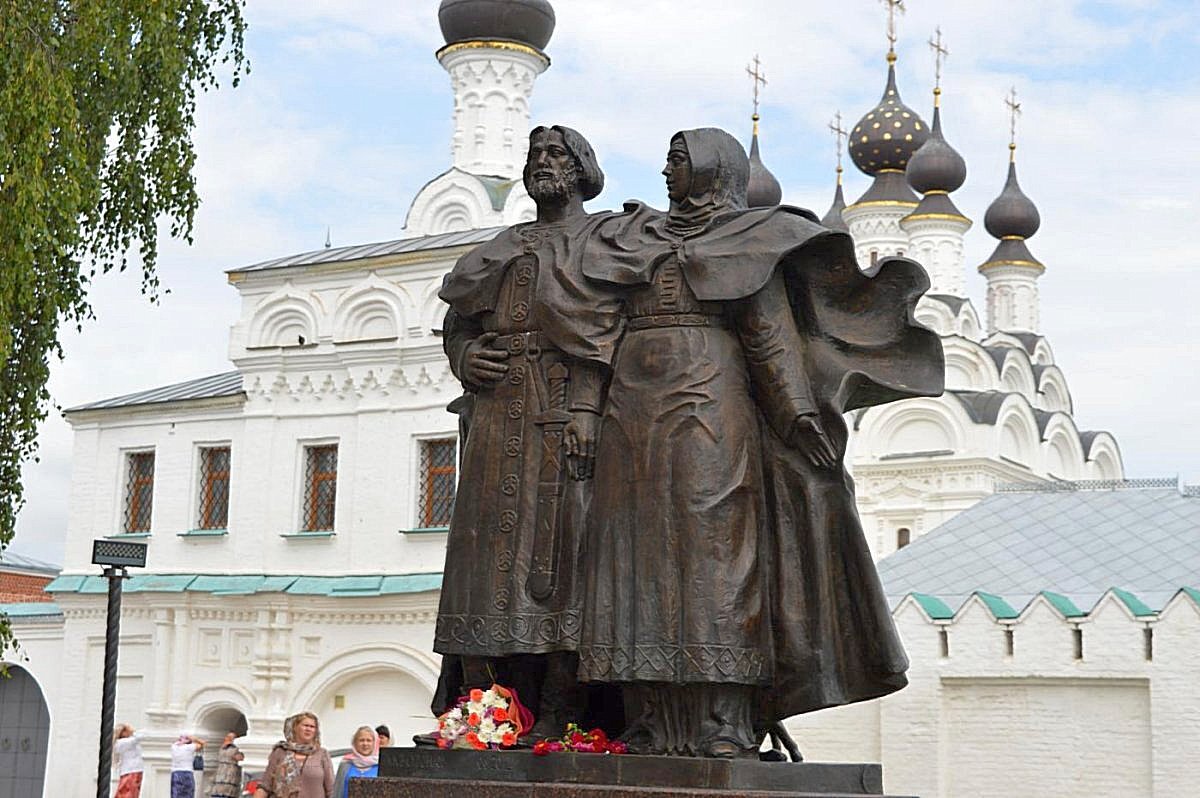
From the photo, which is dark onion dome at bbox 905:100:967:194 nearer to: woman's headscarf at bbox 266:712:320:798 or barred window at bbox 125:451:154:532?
barred window at bbox 125:451:154:532

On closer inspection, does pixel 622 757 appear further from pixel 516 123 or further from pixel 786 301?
pixel 516 123

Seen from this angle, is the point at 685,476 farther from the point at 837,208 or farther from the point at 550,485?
the point at 837,208

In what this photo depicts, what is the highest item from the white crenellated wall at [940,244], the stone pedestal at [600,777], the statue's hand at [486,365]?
the white crenellated wall at [940,244]

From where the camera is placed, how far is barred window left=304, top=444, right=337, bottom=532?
22.1 metres

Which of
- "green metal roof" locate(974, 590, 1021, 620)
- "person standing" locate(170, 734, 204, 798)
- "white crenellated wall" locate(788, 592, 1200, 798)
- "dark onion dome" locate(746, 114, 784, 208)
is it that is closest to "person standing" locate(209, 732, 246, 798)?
"person standing" locate(170, 734, 204, 798)

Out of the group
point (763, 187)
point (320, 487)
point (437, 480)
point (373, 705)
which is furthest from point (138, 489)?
point (763, 187)

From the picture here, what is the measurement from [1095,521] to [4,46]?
11.4 meters

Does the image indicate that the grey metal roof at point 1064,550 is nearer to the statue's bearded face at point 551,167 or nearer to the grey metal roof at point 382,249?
the grey metal roof at point 382,249

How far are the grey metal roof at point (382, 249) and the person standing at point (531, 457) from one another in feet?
53.8

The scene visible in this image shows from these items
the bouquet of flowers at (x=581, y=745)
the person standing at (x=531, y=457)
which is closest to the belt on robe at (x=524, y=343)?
the person standing at (x=531, y=457)

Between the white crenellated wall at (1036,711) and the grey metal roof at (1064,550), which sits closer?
the white crenellated wall at (1036,711)

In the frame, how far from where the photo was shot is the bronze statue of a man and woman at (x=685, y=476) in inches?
187

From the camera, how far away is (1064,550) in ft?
55.8

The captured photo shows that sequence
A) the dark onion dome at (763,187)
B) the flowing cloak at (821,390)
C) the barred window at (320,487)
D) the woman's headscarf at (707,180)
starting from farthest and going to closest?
the dark onion dome at (763,187) → the barred window at (320,487) → the woman's headscarf at (707,180) → the flowing cloak at (821,390)
